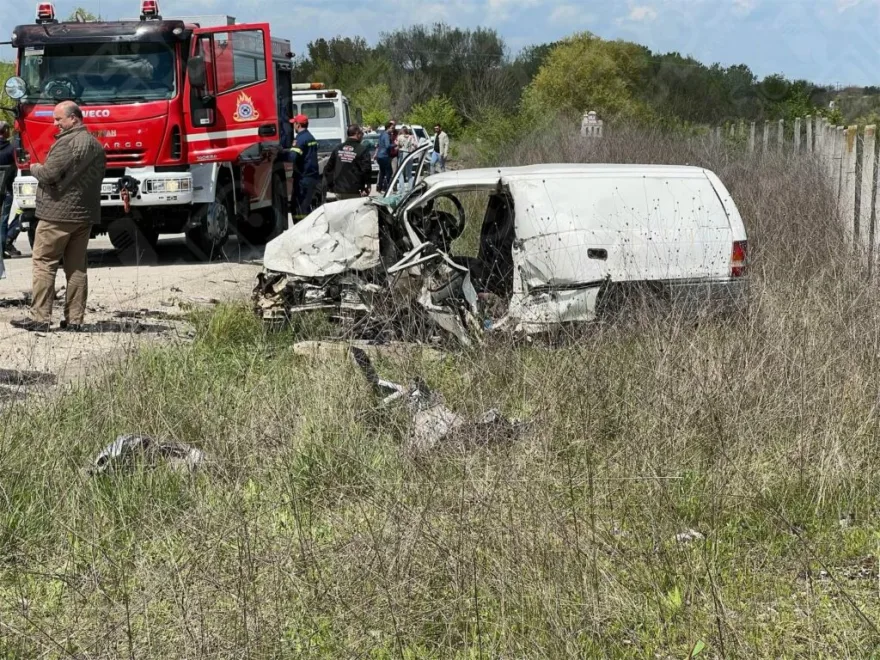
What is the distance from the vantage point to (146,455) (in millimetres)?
5590

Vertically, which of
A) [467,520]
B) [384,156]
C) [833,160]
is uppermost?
[384,156]

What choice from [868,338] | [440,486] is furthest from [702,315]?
[440,486]

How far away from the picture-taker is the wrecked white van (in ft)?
28.2

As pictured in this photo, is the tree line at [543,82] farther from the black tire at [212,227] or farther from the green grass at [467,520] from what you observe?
the green grass at [467,520]

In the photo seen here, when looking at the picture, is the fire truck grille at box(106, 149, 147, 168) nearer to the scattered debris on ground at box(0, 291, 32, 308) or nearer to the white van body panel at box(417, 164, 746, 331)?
the scattered debris on ground at box(0, 291, 32, 308)

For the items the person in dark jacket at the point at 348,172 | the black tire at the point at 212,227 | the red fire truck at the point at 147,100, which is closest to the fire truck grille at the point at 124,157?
the red fire truck at the point at 147,100

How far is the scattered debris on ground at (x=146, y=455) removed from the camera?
17.8 feet

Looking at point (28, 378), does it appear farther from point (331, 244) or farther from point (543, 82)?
point (543, 82)

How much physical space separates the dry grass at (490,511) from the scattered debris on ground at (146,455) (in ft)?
0.41

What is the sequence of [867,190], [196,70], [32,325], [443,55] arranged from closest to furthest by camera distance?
[32,325], [867,190], [196,70], [443,55]

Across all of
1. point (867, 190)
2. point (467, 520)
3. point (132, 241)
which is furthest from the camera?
point (132, 241)

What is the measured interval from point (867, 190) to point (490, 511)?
22.6 ft

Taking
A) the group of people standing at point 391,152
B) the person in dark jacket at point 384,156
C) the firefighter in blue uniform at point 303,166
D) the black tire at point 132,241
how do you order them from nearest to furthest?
the black tire at point 132,241, the firefighter in blue uniform at point 303,166, the person in dark jacket at point 384,156, the group of people standing at point 391,152

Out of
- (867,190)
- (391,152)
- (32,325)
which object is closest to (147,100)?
(32,325)
